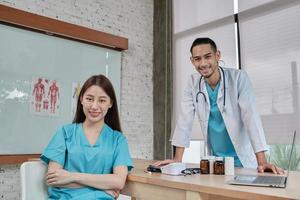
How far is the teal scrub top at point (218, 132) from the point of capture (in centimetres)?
181

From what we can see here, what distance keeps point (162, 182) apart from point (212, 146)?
28.8 inches

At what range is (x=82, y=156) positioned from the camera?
138 centimetres

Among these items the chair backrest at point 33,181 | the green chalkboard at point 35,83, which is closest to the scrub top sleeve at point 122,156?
the chair backrest at point 33,181

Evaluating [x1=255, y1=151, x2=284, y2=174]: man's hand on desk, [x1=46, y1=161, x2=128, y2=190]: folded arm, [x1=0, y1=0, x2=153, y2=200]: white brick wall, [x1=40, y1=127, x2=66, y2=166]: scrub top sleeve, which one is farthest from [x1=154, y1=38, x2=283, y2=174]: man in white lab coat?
[x1=0, y1=0, x2=153, y2=200]: white brick wall

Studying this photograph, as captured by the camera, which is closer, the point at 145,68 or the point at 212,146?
the point at 212,146

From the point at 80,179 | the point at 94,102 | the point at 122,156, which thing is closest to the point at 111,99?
the point at 94,102

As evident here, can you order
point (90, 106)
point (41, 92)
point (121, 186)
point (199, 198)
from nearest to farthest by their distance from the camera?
point (199, 198) < point (121, 186) < point (90, 106) < point (41, 92)

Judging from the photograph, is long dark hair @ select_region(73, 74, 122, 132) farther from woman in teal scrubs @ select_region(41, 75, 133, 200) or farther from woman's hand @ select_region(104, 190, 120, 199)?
woman's hand @ select_region(104, 190, 120, 199)

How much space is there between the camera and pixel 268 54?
8.95ft

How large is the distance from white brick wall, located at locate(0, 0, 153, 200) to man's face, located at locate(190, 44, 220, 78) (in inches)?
71.6

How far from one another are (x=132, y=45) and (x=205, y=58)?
206cm

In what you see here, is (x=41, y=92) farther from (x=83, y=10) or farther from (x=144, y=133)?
(x=144, y=133)

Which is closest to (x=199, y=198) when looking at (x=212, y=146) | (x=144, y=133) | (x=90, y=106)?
(x=90, y=106)

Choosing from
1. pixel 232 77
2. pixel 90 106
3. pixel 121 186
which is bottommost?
pixel 121 186
